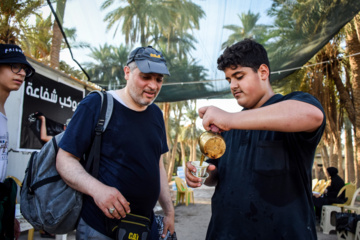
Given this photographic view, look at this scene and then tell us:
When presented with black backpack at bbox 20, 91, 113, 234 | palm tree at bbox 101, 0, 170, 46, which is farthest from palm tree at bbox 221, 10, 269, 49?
black backpack at bbox 20, 91, 113, 234

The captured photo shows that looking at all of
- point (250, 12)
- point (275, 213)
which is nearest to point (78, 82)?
point (250, 12)

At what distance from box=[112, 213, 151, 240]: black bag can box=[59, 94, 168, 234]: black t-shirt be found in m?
0.14

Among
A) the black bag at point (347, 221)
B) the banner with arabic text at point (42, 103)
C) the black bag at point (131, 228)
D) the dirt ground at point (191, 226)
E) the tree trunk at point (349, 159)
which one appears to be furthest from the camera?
the tree trunk at point (349, 159)

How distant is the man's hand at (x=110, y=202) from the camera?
1.48 meters

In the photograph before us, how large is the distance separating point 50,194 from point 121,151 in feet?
1.69

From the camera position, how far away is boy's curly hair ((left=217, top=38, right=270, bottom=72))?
1.40 meters

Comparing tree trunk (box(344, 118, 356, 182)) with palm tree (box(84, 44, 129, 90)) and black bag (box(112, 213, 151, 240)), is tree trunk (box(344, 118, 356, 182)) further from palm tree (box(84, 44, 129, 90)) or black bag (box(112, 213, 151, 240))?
black bag (box(112, 213, 151, 240))

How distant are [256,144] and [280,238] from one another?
48cm

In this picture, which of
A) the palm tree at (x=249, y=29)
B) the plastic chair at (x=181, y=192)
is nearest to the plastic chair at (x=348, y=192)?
the plastic chair at (x=181, y=192)

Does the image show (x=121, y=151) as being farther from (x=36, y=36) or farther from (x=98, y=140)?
(x=36, y=36)

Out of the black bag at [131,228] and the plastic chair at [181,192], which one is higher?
the black bag at [131,228]

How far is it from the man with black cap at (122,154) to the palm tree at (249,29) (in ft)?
7.84

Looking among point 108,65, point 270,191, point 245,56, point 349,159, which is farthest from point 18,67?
point 349,159

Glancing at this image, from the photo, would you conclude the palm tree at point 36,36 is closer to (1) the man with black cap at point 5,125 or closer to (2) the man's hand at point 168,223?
(1) the man with black cap at point 5,125
